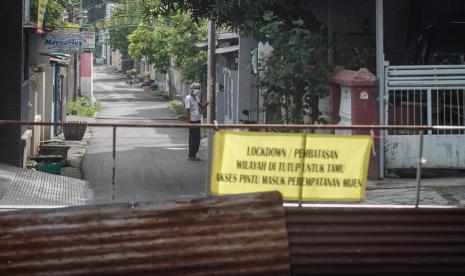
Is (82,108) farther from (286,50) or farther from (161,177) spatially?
(161,177)

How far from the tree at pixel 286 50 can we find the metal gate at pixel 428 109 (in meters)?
1.35

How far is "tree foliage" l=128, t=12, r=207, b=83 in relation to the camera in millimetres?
32250

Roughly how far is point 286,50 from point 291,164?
676 cm

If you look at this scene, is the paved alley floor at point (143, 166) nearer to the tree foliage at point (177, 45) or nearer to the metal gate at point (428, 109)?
the tree foliage at point (177, 45)

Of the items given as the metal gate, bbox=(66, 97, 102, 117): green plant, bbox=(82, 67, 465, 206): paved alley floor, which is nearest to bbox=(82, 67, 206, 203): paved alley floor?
bbox=(82, 67, 465, 206): paved alley floor

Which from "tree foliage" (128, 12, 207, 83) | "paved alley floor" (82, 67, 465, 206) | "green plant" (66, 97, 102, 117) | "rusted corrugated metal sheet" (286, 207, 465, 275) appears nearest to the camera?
"rusted corrugated metal sheet" (286, 207, 465, 275)

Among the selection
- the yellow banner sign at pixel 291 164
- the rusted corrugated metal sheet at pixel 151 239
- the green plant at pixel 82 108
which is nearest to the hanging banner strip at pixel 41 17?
the rusted corrugated metal sheet at pixel 151 239

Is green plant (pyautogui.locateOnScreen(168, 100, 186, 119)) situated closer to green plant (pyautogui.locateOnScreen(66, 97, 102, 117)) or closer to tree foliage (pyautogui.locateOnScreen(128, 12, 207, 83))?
tree foliage (pyautogui.locateOnScreen(128, 12, 207, 83))

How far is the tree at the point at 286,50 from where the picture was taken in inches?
559

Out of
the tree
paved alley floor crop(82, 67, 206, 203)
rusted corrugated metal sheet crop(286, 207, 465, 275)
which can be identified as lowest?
rusted corrugated metal sheet crop(286, 207, 465, 275)

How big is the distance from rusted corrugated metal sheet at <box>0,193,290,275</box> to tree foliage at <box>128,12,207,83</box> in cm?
1608

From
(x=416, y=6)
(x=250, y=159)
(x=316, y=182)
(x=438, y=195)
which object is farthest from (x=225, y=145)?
(x=416, y=6)

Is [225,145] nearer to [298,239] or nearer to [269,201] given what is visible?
[269,201]

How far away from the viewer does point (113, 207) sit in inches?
294
